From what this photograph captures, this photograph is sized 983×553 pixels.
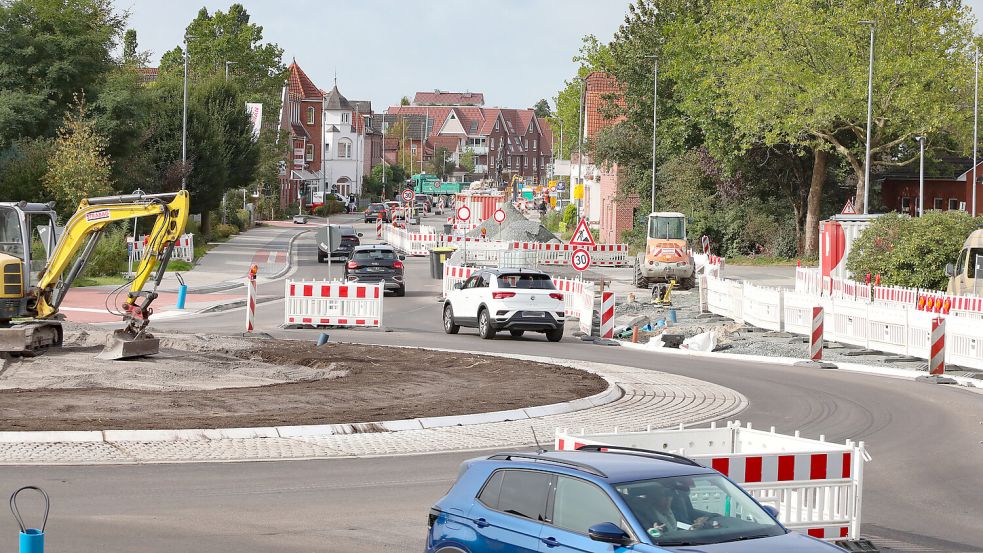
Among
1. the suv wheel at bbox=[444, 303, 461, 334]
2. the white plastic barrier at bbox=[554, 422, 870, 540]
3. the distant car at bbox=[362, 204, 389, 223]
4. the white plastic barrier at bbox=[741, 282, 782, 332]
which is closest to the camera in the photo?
the white plastic barrier at bbox=[554, 422, 870, 540]

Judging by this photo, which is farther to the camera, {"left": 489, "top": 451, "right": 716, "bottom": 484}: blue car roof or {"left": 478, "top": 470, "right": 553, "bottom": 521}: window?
{"left": 478, "top": 470, "right": 553, "bottom": 521}: window

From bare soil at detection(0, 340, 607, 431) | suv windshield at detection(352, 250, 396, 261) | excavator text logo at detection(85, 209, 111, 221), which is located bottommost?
bare soil at detection(0, 340, 607, 431)

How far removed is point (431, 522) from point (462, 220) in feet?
142

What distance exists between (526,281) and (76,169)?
28.5m

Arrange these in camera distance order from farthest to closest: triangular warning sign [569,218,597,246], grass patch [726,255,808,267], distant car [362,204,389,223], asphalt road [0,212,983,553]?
distant car [362,204,389,223] < grass patch [726,255,808,267] < triangular warning sign [569,218,597,246] < asphalt road [0,212,983,553]

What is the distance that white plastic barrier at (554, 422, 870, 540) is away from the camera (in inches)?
387

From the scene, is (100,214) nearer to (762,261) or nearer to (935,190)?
(762,261)

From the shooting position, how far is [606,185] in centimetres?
8806

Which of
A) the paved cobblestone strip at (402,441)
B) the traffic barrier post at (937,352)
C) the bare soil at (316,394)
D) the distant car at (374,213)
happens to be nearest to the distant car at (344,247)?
the bare soil at (316,394)

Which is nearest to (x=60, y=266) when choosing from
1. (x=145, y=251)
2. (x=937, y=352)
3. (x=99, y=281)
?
(x=145, y=251)

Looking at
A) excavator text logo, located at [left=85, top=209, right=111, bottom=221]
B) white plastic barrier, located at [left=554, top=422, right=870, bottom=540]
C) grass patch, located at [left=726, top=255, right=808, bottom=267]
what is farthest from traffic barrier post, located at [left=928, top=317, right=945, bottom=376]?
grass patch, located at [left=726, top=255, right=808, bottom=267]

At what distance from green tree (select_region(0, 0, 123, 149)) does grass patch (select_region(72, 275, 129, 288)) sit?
40.7 ft

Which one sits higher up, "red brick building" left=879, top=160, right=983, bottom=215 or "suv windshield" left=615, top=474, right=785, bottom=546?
"red brick building" left=879, top=160, right=983, bottom=215

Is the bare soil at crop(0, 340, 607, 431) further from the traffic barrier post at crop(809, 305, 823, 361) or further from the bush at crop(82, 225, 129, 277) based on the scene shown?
the bush at crop(82, 225, 129, 277)
